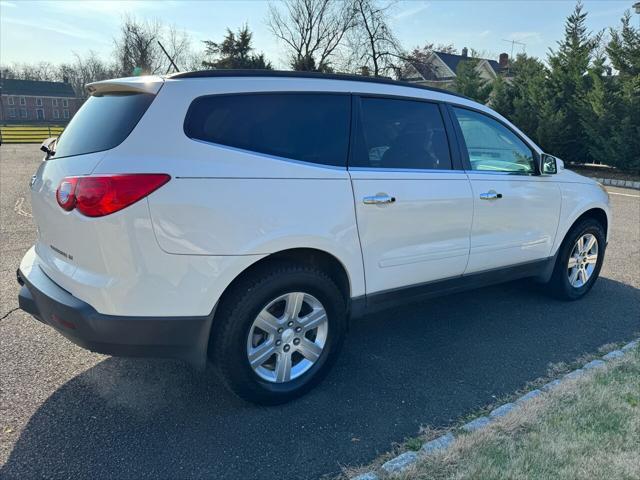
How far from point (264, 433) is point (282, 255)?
0.98 m

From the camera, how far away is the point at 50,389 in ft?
10.1

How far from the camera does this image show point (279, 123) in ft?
9.62

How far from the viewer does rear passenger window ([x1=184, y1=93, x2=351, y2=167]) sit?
2680mm

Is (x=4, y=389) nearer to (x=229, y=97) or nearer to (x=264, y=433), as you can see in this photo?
(x=264, y=433)

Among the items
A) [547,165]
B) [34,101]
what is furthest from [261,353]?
[34,101]

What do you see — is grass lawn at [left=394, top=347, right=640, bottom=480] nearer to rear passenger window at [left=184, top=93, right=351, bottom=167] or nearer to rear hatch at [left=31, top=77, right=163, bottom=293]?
rear passenger window at [left=184, top=93, right=351, bottom=167]

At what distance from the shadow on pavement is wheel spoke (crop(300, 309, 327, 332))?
45cm

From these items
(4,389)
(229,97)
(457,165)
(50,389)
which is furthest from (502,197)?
(4,389)

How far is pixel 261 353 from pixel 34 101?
90783 mm

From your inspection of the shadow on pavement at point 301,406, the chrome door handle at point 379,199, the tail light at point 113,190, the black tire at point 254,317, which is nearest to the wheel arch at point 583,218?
the shadow on pavement at point 301,406

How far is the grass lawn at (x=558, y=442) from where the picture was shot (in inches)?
92.1

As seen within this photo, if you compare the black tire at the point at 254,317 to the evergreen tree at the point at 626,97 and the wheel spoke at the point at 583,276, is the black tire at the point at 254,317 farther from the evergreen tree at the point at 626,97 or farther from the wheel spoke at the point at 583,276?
the evergreen tree at the point at 626,97

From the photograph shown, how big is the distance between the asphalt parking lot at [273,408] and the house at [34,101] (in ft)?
274

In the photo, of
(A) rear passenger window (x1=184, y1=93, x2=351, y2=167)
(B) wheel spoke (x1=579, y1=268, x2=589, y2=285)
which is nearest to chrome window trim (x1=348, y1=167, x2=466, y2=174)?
(A) rear passenger window (x1=184, y1=93, x2=351, y2=167)
